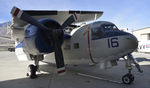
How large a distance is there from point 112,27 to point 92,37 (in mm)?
1106

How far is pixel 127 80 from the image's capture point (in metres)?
6.15

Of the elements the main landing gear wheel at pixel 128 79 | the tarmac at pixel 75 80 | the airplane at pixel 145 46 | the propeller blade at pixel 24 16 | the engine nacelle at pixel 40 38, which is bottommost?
the tarmac at pixel 75 80

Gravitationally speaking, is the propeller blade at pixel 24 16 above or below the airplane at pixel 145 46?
above

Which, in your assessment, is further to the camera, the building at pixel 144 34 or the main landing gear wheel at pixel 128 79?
the building at pixel 144 34

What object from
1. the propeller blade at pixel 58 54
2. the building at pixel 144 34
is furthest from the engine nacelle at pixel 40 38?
the building at pixel 144 34

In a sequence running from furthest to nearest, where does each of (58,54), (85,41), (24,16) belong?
(85,41), (58,54), (24,16)

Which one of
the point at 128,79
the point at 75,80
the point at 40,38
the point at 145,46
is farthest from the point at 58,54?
the point at 145,46

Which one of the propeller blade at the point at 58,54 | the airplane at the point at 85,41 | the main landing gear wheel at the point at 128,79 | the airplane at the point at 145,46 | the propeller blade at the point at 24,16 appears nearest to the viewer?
the propeller blade at the point at 24,16

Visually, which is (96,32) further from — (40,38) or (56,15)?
(56,15)

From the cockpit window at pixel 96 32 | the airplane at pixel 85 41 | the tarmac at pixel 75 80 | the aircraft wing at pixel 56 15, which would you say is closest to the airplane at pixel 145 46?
the aircraft wing at pixel 56 15

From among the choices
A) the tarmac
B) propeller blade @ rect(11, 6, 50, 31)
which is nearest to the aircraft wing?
propeller blade @ rect(11, 6, 50, 31)

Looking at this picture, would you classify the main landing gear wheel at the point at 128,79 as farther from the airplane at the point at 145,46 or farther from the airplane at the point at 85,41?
the airplane at the point at 145,46

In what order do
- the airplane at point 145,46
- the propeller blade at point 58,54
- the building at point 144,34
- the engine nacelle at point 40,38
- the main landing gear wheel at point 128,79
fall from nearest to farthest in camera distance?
1. the main landing gear wheel at point 128,79
2. the propeller blade at point 58,54
3. the engine nacelle at point 40,38
4. the airplane at point 145,46
5. the building at point 144,34

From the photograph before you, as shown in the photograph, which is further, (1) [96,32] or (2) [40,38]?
(1) [96,32]
